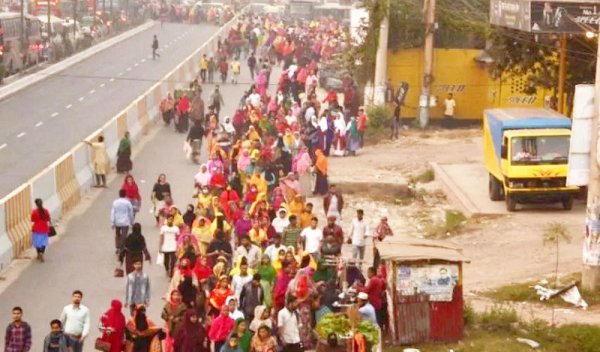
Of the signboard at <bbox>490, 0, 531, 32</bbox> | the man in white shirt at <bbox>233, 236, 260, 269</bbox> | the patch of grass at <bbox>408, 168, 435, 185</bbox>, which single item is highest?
the signboard at <bbox>490, 0, 531, 32</bbox>

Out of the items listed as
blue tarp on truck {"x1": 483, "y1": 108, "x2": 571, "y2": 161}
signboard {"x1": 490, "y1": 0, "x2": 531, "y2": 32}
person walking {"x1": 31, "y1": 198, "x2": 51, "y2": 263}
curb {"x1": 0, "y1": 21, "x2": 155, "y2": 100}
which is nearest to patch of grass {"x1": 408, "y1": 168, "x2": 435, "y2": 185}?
blue tarp on truck {"x1": 483, "y1": 108, "x2": 571, "y2": 161}

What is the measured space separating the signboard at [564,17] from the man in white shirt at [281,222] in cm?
776

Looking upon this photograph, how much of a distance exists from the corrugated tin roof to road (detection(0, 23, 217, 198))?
49.5ft

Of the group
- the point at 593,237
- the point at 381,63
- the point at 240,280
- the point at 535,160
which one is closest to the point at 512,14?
the point at 535,160

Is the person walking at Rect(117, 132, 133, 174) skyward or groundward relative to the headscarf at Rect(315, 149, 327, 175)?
groundward

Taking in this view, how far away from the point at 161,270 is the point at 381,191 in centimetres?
1051

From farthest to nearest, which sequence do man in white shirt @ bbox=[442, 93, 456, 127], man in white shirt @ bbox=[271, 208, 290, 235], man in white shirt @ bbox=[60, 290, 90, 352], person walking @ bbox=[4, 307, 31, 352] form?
man in white shirt @ bbox=[442, 93, 456, 127] → man in white shirt @ bbox=[271, 208, 290, 235] → man in white shirt @ bbox=[60, 290, 90, 352] → person walking @ bbox=[4, 307, 31, 352]

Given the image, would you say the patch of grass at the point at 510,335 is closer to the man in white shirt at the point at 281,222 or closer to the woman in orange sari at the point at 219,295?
the woman in orange sari at the point at 219,295

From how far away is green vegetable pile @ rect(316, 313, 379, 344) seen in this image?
1792cm

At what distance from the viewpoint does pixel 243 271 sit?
20406 millimetres

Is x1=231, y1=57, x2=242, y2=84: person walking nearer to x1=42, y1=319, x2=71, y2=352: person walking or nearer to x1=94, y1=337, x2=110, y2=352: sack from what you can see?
x1=94, y1=337, x2=110, y2=352: sack

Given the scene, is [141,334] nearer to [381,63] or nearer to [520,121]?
[520,121]

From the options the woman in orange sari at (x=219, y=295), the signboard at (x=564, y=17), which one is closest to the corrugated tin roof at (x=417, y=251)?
the woman in orange sari at (x=219, y=295)

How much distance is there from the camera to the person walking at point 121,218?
83.6 ft
